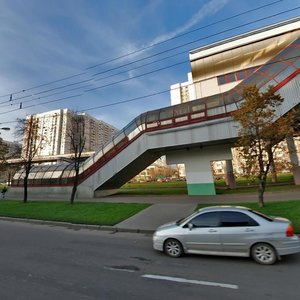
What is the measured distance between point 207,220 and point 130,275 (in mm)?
2635

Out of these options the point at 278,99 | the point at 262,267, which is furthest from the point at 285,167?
the point at 262,267

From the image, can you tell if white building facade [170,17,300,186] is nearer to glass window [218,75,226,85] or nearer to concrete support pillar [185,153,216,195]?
glass window [218,75,226,85]

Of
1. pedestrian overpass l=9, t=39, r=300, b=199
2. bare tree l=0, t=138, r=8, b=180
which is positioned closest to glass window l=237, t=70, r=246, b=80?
pedestrian overpass l=9, t=39, r=300, b=199

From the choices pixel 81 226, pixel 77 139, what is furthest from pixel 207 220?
pixel 77 139

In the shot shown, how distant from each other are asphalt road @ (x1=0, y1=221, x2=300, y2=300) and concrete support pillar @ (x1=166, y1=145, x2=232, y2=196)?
13.1 metres

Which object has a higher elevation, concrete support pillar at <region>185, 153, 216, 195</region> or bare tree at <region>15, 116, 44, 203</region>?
bare tree at <region>15, 116, 44, 203</region>

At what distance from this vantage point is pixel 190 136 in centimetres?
1948

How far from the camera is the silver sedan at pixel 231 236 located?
6.00 meters

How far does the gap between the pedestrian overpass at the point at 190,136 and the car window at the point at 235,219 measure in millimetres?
12203

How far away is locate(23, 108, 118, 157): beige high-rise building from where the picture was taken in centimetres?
2666

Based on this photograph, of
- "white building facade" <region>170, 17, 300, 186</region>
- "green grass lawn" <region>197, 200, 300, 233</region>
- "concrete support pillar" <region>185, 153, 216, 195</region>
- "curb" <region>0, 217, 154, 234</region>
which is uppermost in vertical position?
"white building facade" <region>170, 17, 300, 186</region>

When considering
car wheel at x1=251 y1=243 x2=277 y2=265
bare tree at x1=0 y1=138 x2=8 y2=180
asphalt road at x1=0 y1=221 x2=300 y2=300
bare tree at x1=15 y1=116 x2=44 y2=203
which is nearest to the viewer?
asphalt road at x1=0 y1=221 x2=300 y2=300

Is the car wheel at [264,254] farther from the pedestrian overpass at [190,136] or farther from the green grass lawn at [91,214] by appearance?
the pedestrian overpass at [190,136]

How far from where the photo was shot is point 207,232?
659 cm
